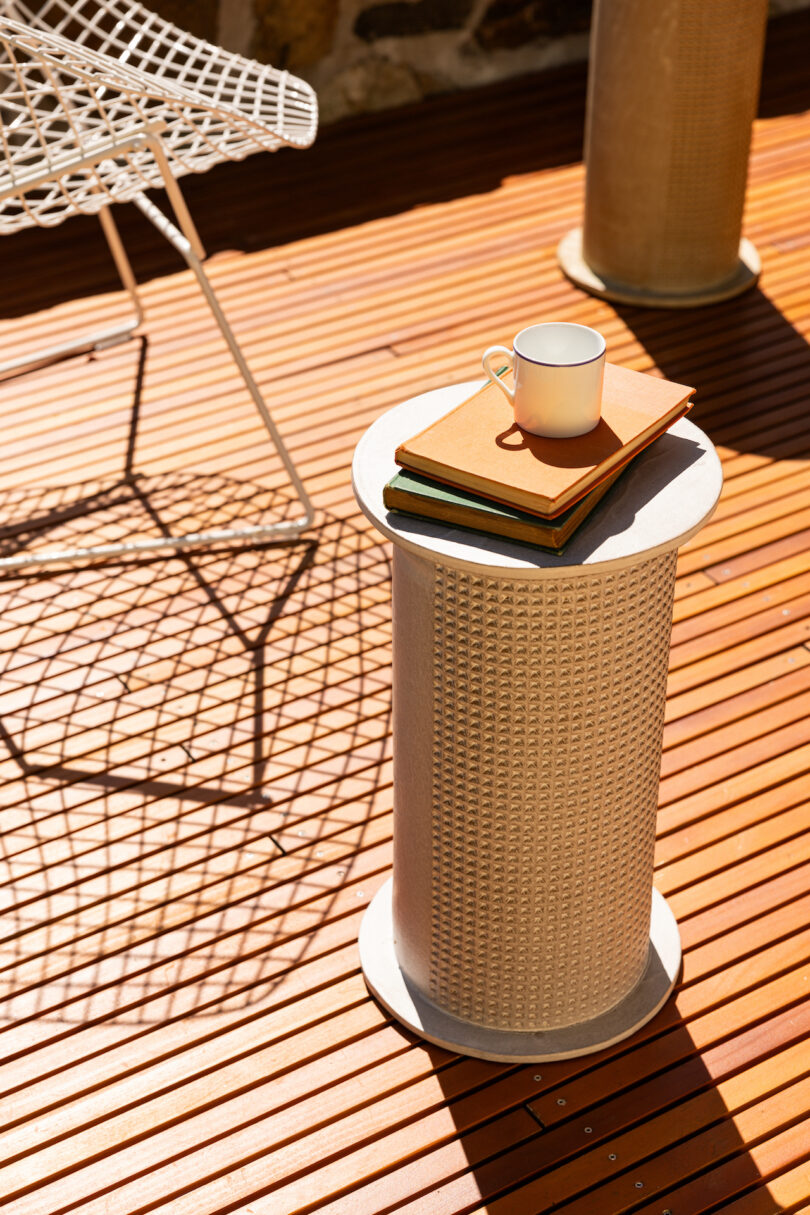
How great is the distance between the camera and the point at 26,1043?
1.83 metres

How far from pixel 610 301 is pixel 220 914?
6.64ft

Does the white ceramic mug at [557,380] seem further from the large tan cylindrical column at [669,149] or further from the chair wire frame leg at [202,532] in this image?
the large tan cylindrical column at [669,149]

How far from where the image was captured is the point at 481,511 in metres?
1.44

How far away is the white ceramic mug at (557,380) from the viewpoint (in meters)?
1.47

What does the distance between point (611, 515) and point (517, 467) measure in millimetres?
113

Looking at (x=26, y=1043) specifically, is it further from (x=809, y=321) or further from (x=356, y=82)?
(x=356, y=82)

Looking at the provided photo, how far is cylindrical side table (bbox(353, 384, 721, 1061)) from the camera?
4.80 feet

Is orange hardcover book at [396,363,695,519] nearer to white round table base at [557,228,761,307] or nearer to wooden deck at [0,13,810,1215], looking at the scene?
wooden deck at [0,13,810,1215]

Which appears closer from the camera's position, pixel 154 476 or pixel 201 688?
pixel 201 688

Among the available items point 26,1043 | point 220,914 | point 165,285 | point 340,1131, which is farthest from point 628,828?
point 165,285

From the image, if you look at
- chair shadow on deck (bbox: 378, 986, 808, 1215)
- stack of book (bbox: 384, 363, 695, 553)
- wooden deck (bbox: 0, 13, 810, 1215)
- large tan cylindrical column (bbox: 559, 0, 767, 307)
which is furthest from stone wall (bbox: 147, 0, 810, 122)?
chair shadow on deck (bbox: 378, 986, 808, 1215)

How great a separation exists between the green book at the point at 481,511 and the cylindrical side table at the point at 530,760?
0.04 ft

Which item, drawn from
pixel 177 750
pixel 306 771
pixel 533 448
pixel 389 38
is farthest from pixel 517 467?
pixel 389 38

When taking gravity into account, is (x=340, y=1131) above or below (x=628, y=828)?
below
